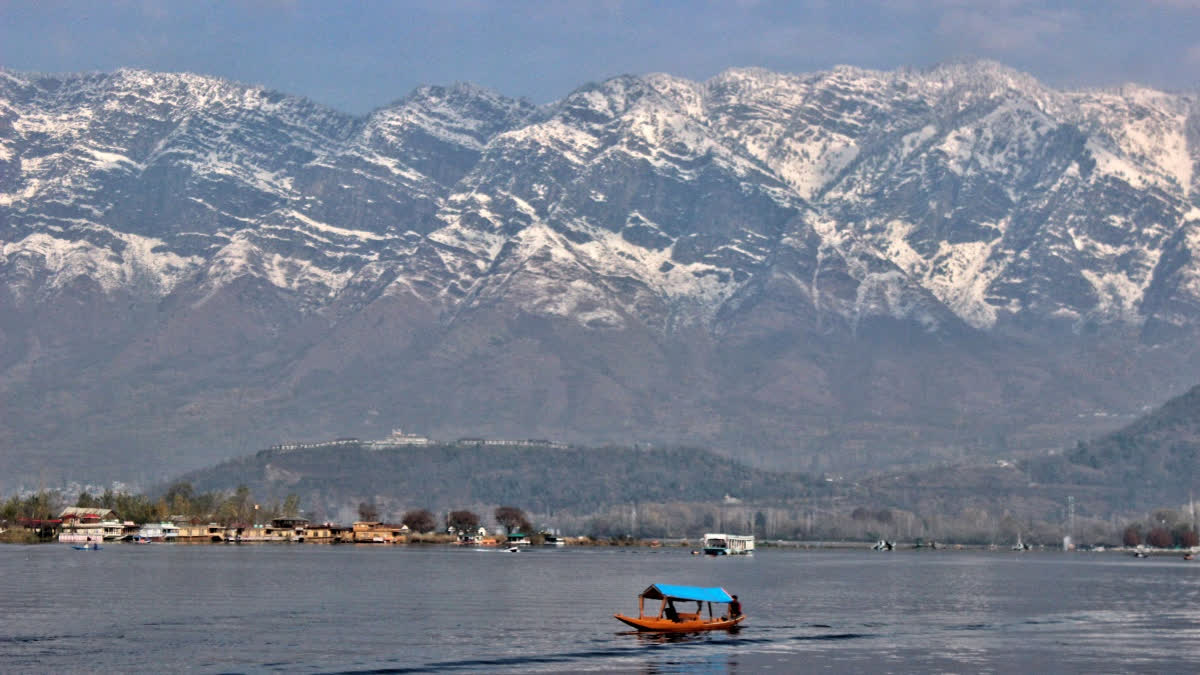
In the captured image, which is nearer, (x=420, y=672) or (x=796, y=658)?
(x=420, y=672)

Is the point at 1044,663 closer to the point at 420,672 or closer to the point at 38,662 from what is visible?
the point at 420,672

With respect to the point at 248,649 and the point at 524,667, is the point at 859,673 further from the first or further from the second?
the point at 248,649

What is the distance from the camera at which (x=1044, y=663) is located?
192 m

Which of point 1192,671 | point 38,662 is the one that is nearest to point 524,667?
point 38,662

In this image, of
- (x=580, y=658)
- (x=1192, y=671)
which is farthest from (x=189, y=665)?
(x=1192, y=671)

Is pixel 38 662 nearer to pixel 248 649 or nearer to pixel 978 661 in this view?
pixel 248 649

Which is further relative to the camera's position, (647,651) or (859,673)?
(647,651)

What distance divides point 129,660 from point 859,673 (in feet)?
201

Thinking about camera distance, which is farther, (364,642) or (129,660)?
(364,642)

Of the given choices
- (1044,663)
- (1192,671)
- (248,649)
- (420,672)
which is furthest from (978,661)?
(248,649)

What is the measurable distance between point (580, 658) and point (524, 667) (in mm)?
8607

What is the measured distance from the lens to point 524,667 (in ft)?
596

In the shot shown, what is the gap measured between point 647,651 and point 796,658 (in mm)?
13409

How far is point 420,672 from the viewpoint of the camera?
176750 mm
